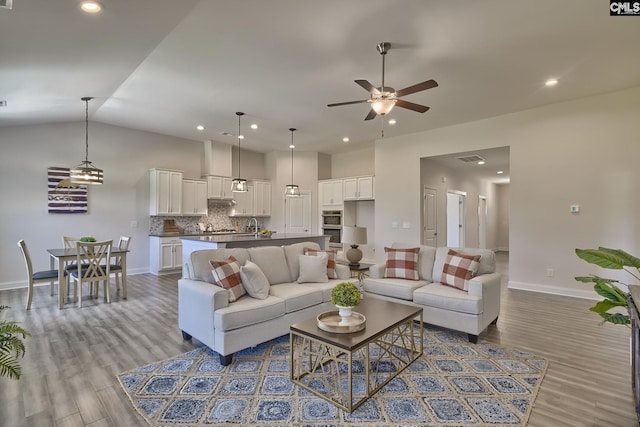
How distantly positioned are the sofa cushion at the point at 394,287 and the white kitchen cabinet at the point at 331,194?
14.8 ft

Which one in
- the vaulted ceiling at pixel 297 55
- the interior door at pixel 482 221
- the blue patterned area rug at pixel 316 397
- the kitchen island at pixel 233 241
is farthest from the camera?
the interior door at pixel 482 221

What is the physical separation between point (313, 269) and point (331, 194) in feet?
16.4

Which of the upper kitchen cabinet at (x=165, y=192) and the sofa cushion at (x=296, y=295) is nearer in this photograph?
the sofa cushion at (x=296, y=295)

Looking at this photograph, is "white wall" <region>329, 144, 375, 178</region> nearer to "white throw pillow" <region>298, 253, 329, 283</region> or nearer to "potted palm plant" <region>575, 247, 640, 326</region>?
"white throw pillow" <region>298, 253, 329, 283</region>

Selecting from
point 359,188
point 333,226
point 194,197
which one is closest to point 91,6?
point 194,197

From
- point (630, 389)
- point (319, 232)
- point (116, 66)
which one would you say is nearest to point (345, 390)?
point (630, 389)

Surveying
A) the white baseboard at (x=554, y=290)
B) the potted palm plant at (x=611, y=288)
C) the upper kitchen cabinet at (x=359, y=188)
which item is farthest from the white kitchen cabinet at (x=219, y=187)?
the potted palm plant at (x=611, y=288)

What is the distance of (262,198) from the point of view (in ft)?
29.1

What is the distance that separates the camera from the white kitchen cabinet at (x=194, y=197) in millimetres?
7348

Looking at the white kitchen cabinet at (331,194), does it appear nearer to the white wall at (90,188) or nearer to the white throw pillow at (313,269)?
the white wall at (90,188)

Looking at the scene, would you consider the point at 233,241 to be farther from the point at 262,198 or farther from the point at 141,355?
the point at 262,198

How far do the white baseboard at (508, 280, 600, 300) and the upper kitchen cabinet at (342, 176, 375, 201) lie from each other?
3.54 metres

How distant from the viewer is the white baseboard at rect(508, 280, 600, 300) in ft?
16.2

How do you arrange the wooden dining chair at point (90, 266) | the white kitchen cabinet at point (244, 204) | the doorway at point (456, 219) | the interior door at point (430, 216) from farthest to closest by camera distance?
the doorway at point (456, 219)
the white kitchen cabinet at point (244, 204)
the interior door at point (430, 216)
the wooden dining chair at point (90, 266)
